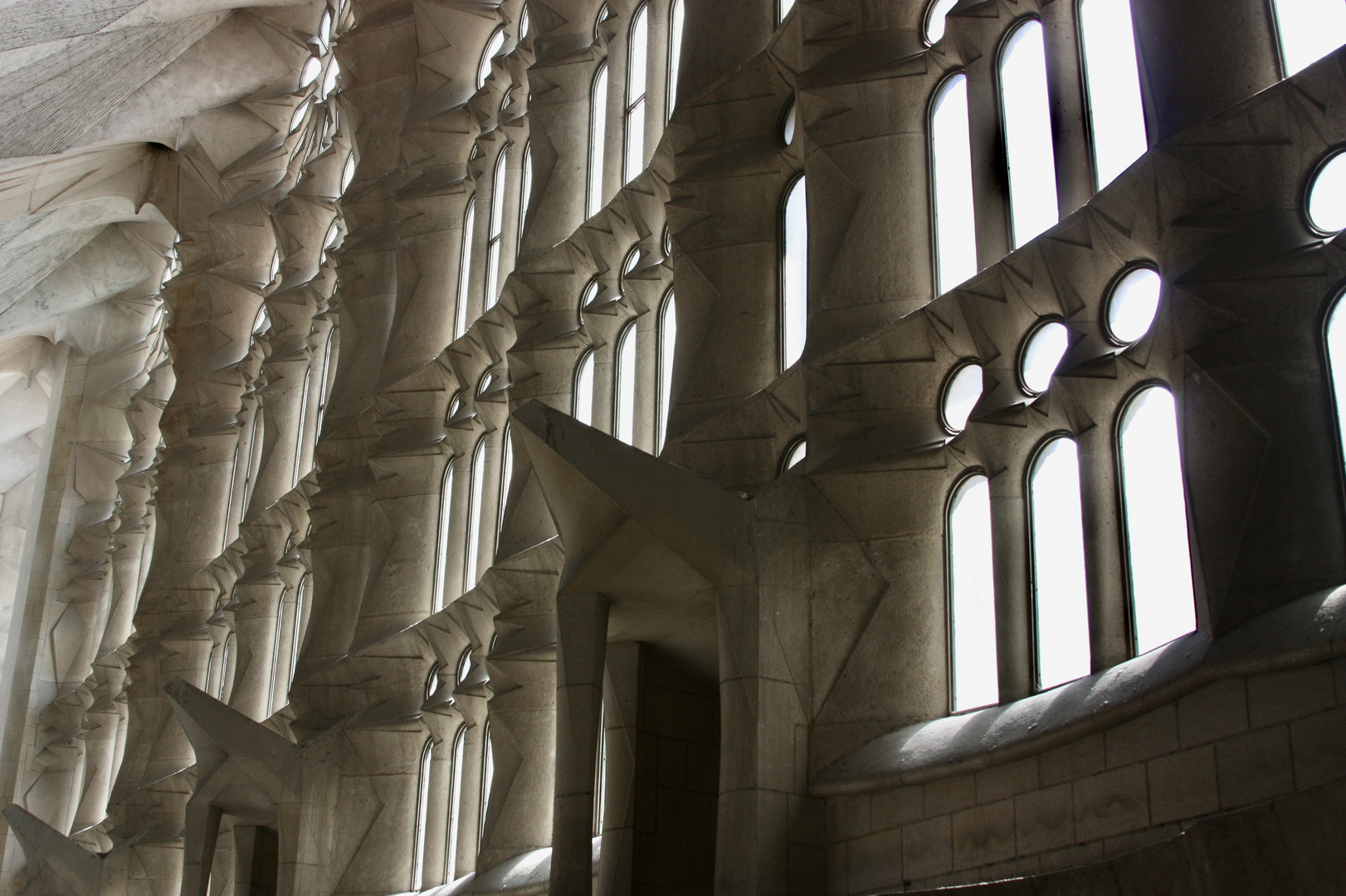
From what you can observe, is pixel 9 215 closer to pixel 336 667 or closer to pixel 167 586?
pixel 167 586

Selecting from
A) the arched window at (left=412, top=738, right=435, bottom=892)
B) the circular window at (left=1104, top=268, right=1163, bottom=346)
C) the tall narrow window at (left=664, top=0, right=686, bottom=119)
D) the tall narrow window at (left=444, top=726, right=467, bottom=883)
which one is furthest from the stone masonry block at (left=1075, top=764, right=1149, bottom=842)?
the arched window at (left=412, top=738, right=435, bottom=892)

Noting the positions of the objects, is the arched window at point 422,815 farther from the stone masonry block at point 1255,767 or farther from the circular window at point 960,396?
the stone masonry block at point 1255,767

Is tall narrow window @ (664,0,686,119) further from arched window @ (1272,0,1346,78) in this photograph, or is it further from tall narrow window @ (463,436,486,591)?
arched window @ (1272,0,1346,78)

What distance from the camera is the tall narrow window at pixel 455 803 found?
701 inches

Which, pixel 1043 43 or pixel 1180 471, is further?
pixel 1043 43

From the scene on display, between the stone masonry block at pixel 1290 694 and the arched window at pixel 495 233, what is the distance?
48.7 feet

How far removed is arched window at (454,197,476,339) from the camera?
2195cm

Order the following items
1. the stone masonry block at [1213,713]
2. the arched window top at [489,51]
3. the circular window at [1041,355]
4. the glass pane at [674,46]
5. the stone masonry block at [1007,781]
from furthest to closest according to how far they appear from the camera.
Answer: the arched window top at [489,51] < the glass pane at [674,46] < the circular window at [1041,355] < the stone masonry block at [1007,781] < the stone masonry block at [1213,713]

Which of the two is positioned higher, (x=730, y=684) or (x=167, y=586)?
(x=167, y=586)

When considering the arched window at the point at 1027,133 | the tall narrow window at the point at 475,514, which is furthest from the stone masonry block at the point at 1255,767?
the tall narrow window at the point at 475,514

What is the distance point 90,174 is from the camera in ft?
106

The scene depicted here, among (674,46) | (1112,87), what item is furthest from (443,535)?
(1112,87)

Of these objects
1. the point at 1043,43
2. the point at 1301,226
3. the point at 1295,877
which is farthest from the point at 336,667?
the point at 1295,877

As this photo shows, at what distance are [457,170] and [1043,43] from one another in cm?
1262
